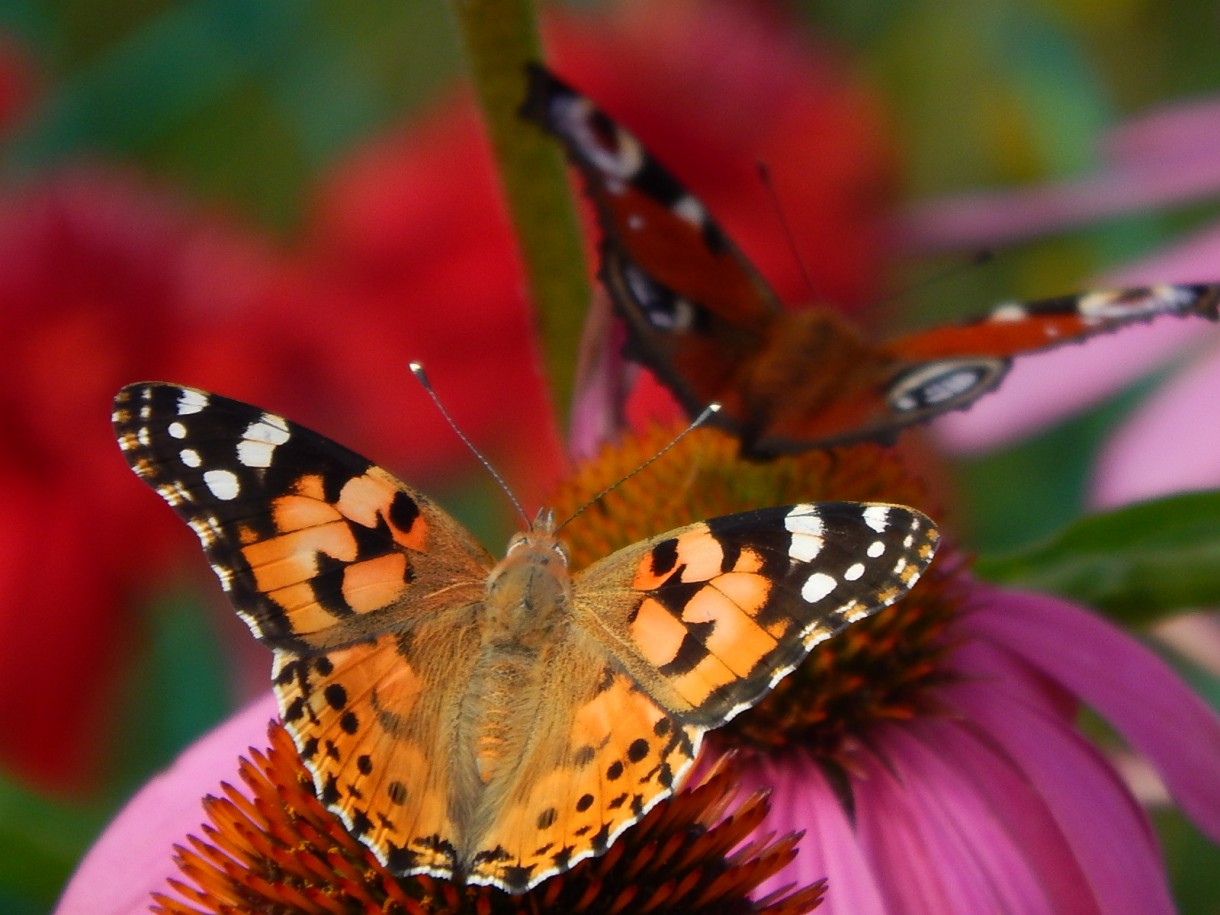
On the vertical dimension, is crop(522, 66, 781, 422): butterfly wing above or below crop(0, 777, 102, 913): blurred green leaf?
above

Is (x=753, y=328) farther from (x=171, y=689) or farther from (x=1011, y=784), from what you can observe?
(x=171, y=689)

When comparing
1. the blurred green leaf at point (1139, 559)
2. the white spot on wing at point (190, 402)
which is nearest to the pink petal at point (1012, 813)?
the blurred green leaf at point (1139, 559)

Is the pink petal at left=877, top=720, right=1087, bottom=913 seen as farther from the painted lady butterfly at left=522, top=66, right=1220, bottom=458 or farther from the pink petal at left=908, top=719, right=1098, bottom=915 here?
the painted lady butterfly at left=522, top=66, right=1220, bottom=458

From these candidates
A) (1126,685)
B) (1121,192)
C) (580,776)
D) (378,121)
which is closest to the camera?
(580,776)

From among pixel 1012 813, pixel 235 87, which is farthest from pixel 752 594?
pixel 235 87

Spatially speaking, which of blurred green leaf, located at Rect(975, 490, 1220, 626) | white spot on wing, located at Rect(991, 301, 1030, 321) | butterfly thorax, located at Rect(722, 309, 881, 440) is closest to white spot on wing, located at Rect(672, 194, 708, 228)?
butterfly thorax, located at Rect(722, 309, 881, 440)

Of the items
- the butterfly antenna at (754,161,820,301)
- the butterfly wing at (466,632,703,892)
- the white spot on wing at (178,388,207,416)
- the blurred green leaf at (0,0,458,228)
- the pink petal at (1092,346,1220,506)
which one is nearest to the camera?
the butterfly wing at (466,632,703,892)
